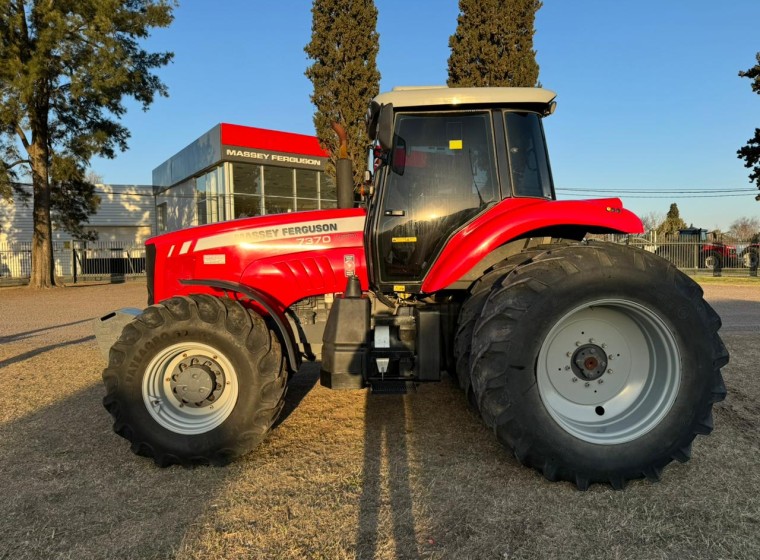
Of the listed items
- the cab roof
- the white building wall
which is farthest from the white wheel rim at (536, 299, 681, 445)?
the white building wall

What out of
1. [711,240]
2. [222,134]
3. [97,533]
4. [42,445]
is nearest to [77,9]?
[222,134]

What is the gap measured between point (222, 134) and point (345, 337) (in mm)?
20214

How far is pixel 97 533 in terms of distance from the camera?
2.32m

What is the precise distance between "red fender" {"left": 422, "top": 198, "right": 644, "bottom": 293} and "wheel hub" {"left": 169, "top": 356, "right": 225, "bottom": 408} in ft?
5.04

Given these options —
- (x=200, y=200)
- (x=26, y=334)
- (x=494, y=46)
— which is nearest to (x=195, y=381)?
(x=26, y=334)

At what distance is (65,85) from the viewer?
16.3 m

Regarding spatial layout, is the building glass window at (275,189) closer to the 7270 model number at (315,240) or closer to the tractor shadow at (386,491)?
the 7270 model number at (315,240)

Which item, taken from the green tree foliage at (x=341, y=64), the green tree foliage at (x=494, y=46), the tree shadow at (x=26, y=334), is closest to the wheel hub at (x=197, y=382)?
the tree shadow at (x=26, y=334)

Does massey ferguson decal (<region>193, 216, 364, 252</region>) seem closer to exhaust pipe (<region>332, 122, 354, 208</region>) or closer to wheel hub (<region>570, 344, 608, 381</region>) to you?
exhaust pipe (<region>332, 122, 354, 208</region>)

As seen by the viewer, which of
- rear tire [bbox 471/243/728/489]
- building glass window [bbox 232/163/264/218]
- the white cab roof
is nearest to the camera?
rear tire [bbox 471/243/728/489]

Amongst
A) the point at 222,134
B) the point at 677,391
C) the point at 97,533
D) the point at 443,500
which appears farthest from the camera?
the point at 222,134

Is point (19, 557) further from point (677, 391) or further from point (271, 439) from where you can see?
point (677, 391)

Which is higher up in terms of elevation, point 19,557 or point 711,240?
point 711,240

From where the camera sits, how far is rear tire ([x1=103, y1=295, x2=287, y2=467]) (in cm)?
298
